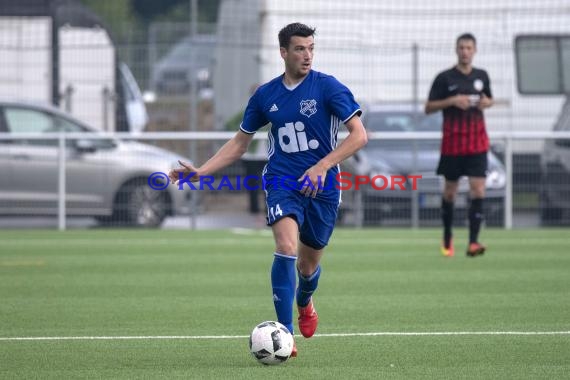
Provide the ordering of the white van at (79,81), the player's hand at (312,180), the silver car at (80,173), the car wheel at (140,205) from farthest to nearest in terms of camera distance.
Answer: the white van at (79,81)
the car wheel at (140,205)
the silver car at (80,173)
the player's hand at (312,180)

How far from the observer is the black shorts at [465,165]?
14.0 metres

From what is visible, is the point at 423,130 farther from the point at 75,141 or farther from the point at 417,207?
the point at 75,141

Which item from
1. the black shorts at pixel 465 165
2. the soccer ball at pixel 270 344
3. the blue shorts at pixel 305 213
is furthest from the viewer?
the black shorts at pixel 465 165

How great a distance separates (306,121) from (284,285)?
102 cm

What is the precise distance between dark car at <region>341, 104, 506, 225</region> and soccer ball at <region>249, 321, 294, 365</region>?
11.8 metres

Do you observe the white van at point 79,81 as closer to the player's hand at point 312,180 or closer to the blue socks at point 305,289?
the blue socks at point 305,289

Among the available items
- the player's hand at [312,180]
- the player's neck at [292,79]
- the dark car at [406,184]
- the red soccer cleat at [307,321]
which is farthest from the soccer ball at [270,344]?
the dark car at [406,184]

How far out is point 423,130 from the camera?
20125 millimetres

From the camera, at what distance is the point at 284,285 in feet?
25.3

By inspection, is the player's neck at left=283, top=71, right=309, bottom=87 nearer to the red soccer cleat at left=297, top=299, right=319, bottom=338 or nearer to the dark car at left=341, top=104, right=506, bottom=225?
the red soccer cleat at left=297, top=299, right=319, bottom=338

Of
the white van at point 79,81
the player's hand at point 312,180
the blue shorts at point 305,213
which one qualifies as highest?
the white van at point 79,81

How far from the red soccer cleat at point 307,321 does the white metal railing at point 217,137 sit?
1080 centimetres

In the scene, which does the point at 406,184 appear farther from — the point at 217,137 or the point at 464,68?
the point at 464,68

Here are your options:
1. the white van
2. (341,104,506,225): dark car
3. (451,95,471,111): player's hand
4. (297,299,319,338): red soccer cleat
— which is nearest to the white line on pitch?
(297,299,319,338): red soccer cleat
